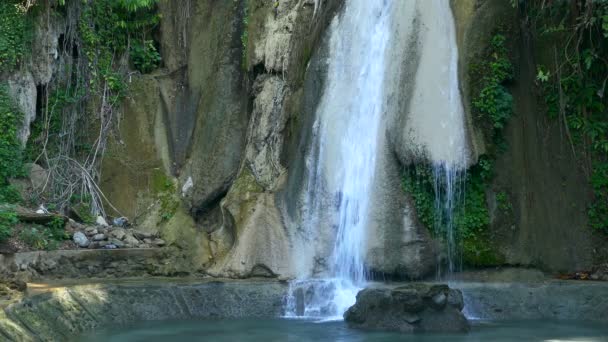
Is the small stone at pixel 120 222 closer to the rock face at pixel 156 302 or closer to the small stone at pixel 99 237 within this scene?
the small stone at pixel 99 237

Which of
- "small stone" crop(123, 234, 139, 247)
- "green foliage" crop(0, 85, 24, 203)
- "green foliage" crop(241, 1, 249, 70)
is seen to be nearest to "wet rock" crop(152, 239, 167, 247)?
"small stone" crop(123, 234, 139, 247)

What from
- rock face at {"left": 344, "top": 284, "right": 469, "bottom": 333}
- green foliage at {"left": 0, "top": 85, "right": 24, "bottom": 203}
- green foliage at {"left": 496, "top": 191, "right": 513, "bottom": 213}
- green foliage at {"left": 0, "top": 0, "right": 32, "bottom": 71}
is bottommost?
rock face at {"left": 344, "top": 284, "right": 469, "bottom": 333}

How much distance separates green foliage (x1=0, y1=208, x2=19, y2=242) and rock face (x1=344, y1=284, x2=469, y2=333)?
18.6 feet

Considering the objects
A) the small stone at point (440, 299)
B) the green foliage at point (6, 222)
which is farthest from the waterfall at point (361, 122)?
the green foliage at point (6, 222)

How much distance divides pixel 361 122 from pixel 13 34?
21.1ft

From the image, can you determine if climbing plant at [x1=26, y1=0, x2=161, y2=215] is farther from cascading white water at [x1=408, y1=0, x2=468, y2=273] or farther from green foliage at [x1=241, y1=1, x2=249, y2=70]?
cascading white water at [x1=408, y1=0, x2=468, y2=273]

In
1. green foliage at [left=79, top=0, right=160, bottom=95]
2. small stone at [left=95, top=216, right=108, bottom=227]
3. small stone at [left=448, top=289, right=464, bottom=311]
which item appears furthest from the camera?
green foliage at [left=79, top=0, right=160, bottom=95]

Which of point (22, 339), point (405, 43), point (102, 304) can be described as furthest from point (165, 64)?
point (22, 339)

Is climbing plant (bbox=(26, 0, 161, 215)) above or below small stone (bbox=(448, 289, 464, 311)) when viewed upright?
above

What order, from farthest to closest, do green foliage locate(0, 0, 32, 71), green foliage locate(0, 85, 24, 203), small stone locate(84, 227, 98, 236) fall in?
green foliage locate(0, 0, 32, 71), green foliage locate(0, 85, 24, 203), small stone locate(84, 227, 98, 236)

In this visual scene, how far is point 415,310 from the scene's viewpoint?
11055 millimetres

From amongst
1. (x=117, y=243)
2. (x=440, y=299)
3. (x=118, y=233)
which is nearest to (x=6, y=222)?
(x=117, y=243)

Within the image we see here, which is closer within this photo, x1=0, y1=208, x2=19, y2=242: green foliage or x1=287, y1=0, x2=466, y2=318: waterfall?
x1=287, y1=0, x2=466, y2=318: waterfall

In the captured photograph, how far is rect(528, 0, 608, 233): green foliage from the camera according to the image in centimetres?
1326
